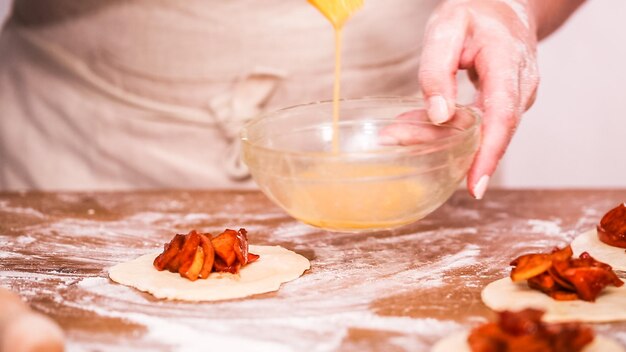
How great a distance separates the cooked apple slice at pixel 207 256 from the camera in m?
1.55

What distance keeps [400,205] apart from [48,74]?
132 cm

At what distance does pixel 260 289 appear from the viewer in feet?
→ 4.92

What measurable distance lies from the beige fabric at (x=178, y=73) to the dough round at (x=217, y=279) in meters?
0.68

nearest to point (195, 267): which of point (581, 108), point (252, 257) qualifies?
point (252, 257)

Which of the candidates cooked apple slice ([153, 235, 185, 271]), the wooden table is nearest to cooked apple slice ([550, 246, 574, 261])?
the wooden table

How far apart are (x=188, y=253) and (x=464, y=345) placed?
22.2 inches

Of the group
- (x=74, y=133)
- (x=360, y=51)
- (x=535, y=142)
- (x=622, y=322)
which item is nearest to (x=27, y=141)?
(x=74, y=133)

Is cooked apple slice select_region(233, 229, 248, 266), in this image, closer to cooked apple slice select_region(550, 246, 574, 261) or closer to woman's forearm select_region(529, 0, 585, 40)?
cooked apple slice select_region(550, 246, 574, 261)

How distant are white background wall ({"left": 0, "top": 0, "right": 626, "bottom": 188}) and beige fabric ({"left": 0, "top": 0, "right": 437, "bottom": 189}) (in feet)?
5.48

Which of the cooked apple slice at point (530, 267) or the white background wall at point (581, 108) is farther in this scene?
the white background wall at point (581, 108)

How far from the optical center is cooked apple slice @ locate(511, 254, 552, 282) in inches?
55.4

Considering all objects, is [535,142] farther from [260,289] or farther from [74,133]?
[260,289]

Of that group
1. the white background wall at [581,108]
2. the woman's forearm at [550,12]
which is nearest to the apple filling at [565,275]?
the woman's forearm at [550,12]

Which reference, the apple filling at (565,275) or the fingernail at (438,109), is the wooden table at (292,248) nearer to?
the apple filling at (565,275)
